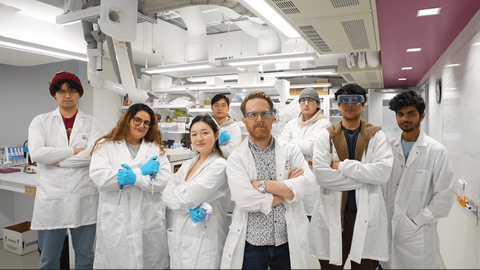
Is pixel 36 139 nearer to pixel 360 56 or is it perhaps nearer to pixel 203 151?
pixel 203 151

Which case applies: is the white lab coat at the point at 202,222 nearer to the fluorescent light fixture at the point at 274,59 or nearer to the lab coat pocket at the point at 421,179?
the lab coat pocket at the point at 421,179

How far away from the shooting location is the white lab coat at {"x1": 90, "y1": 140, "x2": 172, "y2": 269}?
1.98m

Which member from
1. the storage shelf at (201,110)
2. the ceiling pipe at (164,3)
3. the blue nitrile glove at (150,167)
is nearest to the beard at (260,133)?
the blue nitrile glove at (150,167)

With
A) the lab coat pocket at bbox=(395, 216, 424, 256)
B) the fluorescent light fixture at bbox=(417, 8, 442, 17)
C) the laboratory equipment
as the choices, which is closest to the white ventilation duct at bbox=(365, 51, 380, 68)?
the fluorescent light fixture at bbox=(417, 8, 442, 17)

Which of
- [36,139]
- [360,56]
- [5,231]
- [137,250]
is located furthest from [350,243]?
[5,231]

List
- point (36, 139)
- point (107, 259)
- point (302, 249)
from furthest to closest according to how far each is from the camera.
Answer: point (36, 139) → point (107, 259) → point (302, 249)

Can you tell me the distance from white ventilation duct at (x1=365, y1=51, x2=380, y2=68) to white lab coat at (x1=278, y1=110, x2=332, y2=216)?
218 cm

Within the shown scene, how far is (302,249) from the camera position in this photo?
5.14ft

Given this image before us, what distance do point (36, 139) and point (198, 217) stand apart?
1483 mm

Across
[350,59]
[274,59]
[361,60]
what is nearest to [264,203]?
[274,59]

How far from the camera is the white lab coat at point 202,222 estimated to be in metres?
1.65

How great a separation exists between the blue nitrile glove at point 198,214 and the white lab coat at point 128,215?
0.52m

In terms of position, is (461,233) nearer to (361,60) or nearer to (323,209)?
(323,209)

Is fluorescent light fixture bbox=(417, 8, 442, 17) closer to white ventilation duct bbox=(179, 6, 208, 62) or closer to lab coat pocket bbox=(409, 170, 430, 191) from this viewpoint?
lab coat pocket bbox=(409, 170, 430, 191)
